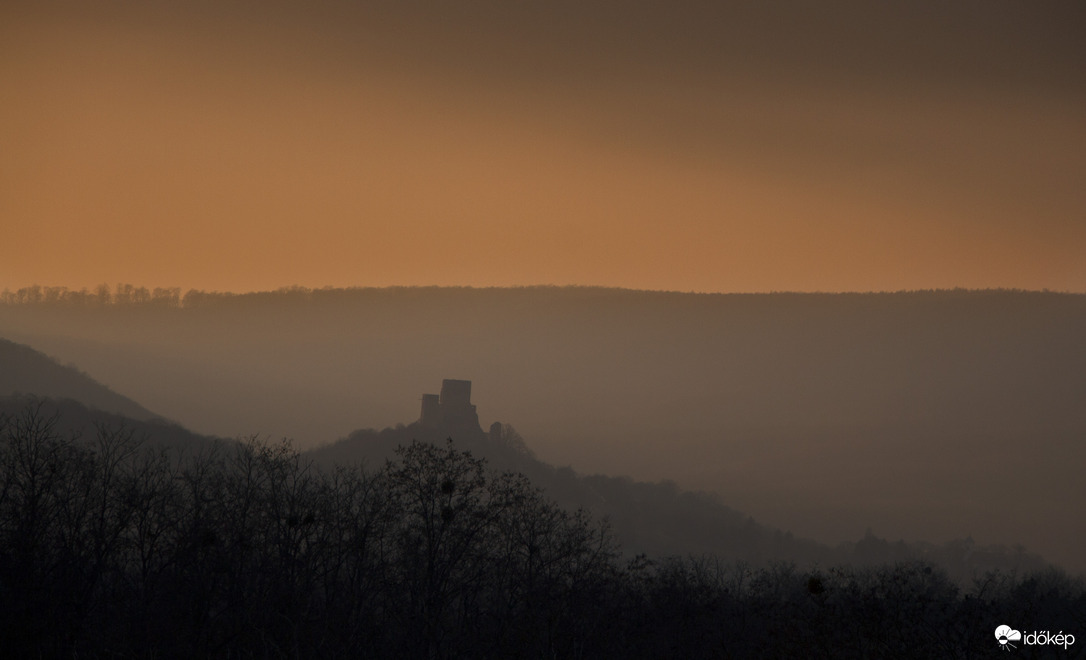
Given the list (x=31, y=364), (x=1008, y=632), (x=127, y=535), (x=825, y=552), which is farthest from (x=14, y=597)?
(x=825, y=552)

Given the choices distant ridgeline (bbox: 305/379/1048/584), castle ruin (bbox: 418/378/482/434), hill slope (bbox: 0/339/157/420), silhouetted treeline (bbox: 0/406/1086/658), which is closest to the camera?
silhouetted treeline (bbox: 0/406/1086/658)

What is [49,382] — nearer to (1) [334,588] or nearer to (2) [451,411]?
(2) [451,411]

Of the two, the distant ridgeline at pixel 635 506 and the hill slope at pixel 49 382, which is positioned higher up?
the hill slope at pixel 49 382

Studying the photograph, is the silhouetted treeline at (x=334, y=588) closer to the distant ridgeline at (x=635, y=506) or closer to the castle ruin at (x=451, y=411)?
the distant ridgeline at (x=635, y=506)

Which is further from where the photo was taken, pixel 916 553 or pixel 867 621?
pixel 916 553

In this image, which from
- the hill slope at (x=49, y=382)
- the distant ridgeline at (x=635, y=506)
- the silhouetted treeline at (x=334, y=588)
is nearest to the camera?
the silhouetted treeline at (x=334, y=588)

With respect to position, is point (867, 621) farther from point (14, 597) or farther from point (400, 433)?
point (400, 433)

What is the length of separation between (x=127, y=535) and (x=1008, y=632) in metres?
32.1

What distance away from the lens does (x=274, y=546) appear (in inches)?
1715

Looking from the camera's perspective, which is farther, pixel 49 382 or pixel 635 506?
pixel 635 506

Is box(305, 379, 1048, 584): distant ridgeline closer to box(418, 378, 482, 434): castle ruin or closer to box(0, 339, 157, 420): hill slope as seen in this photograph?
box(418, 378, 482, 434): castle ruin

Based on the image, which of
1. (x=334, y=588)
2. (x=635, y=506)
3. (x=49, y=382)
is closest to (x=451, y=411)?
(x=635, y=506)

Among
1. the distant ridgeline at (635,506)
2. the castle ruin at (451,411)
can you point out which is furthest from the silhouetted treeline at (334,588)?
the castle ruin at (451,411)

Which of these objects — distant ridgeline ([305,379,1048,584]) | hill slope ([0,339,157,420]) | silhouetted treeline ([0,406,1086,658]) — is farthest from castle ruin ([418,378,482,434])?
silhouetted treeline ([0,406,1086,658])
